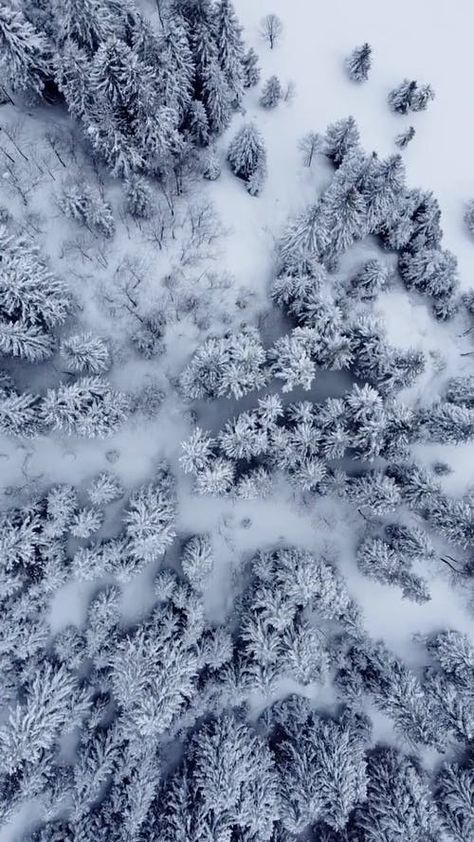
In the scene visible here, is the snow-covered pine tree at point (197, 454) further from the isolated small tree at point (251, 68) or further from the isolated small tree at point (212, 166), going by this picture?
the isolated small tree at point (251, 68)

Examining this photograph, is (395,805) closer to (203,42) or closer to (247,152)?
(247,152)

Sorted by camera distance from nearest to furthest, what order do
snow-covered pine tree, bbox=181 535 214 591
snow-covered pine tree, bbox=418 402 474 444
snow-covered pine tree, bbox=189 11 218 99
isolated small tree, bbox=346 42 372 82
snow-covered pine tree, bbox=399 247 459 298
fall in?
snow-covered pine tree, bbox=189 11 218 99
snow-covered pine tree, bbox=181 535 214 591
snow-covered pine tree, bbox=418 402 474 444
snow-covered pine tree, bbox=399 247 459 298
isolated small tree, bbox=346 42 372 82

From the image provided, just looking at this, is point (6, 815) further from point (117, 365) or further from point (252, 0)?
point (252, 0)

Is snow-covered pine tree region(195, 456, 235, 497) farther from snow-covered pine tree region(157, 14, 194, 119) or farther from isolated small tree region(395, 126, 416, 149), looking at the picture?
isolated small tree region(395, 126, 416, 149)

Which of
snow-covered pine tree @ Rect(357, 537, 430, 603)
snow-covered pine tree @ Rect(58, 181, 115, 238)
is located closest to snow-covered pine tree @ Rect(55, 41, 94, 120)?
snow-covered pine tree @ Rect(58, 181, 115, 238)

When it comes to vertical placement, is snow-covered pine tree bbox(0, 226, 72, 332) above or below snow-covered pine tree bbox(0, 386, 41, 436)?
above

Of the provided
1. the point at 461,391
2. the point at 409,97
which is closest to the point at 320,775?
the point at 461,391

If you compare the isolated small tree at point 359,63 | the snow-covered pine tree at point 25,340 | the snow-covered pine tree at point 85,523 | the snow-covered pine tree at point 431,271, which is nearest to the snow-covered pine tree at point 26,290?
the snow-covered pine tree at point 25,340
